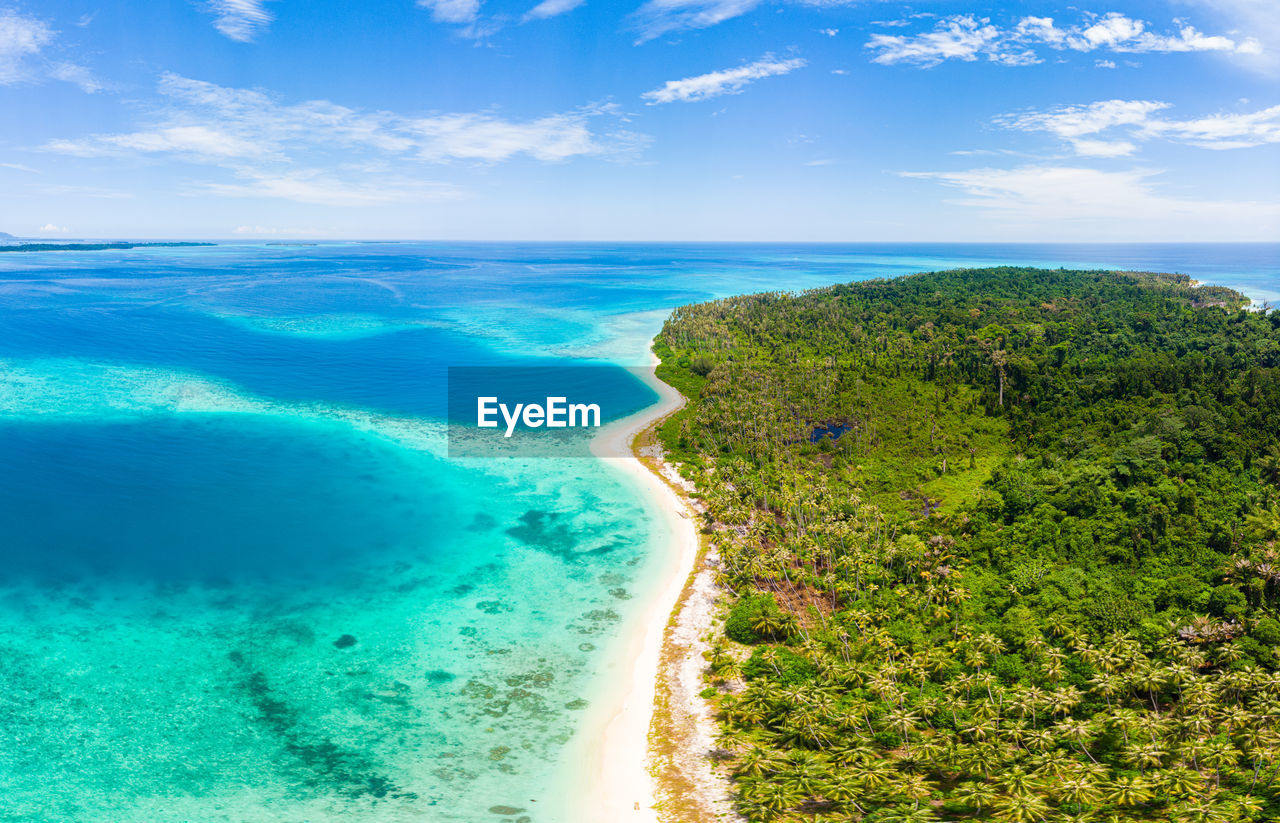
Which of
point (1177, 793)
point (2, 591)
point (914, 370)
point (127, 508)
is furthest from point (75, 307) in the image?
point (1177, 793)

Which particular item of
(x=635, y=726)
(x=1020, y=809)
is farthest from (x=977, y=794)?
(x=635, y=726)

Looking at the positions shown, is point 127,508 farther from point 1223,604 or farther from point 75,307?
point 75,307

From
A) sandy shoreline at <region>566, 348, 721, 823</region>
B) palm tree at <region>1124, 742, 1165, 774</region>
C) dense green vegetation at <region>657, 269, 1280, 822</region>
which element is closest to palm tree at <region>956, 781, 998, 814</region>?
dense green vegetation at <region>657, 269, 1280, 822</region>

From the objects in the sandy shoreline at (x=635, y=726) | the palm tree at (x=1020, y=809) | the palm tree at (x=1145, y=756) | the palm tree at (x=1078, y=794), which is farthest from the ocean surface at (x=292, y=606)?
the palm tree at (x=1145, y=756)

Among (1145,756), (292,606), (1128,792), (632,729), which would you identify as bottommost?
(632,729)

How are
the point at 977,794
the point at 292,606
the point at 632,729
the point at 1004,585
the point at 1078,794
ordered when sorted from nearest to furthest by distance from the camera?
the point at 1078,794 → the point at 977,794 → the point at 632,729 → the point at 1004,585 → the point at 292,606

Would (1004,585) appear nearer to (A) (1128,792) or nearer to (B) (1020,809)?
(A) (1128,792)

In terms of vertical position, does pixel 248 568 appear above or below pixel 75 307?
below

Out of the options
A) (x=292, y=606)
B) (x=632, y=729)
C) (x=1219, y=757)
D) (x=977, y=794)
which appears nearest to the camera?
(x=977, y=794)
